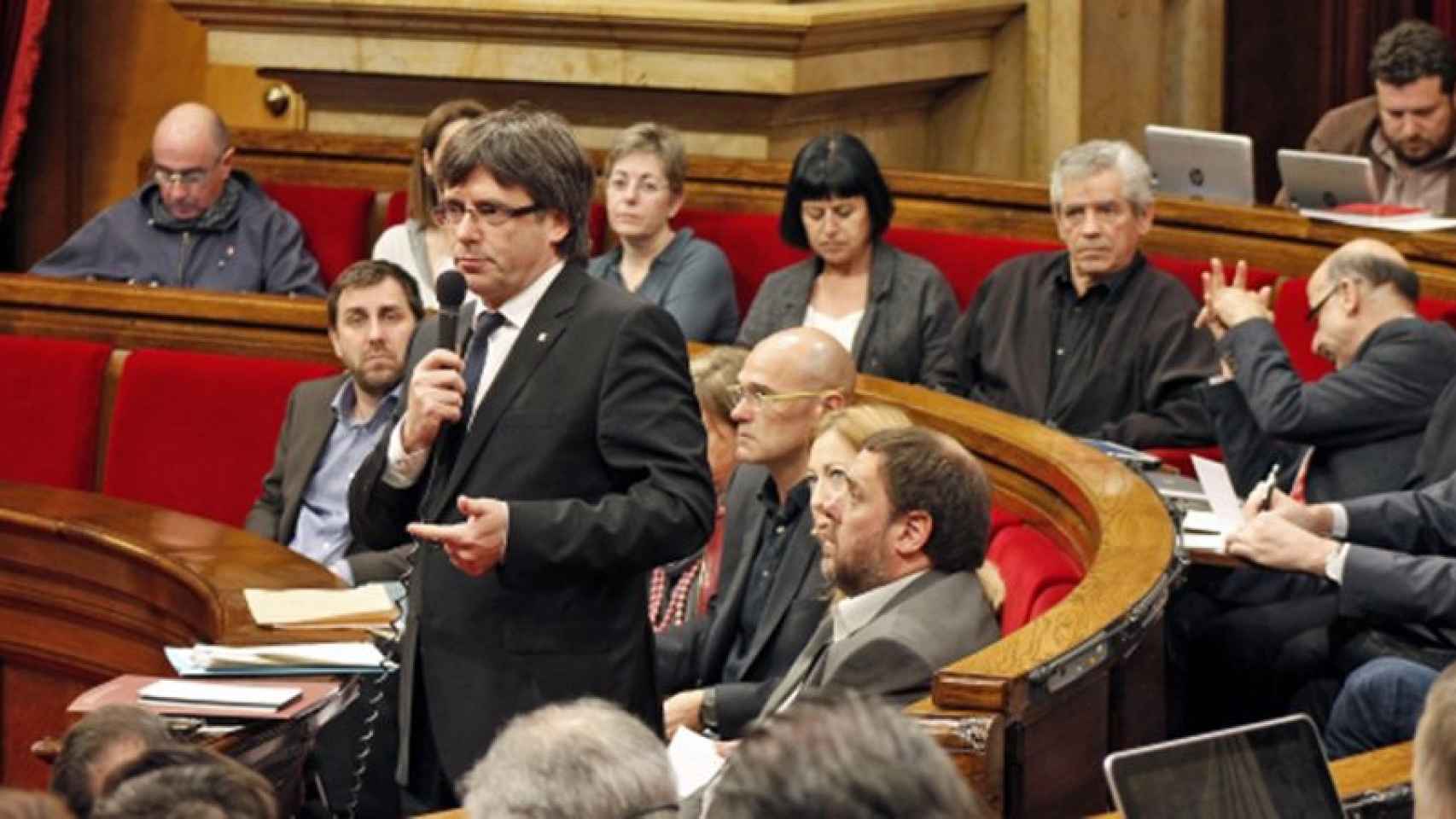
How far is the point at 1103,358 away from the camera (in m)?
5.84

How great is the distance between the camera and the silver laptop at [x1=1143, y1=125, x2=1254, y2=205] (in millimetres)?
6605

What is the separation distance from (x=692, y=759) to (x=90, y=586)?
1333 millimetres

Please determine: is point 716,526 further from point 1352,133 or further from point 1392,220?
point 1352,133

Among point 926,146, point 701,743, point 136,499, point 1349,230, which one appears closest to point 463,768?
point 701,743

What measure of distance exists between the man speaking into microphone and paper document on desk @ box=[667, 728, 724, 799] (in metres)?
0.19

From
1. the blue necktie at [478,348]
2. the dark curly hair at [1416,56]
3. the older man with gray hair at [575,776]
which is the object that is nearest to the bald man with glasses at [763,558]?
the blue necktie at [478,348]

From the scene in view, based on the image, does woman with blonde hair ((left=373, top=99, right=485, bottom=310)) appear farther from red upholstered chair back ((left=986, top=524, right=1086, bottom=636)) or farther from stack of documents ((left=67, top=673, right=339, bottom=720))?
stack of documents ((left=67, top=673, right=339, bottom=720))

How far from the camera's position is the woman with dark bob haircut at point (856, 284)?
243 inches

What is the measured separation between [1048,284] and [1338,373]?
0.97 m

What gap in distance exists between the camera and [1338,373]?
16.8 feet

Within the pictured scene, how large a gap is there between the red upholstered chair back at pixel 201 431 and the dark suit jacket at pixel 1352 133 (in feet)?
8.92

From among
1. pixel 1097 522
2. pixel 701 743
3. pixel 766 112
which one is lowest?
pixel 701 743

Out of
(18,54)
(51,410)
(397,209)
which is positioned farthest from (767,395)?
(18,54)

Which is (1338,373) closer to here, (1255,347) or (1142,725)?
(1255,347)
